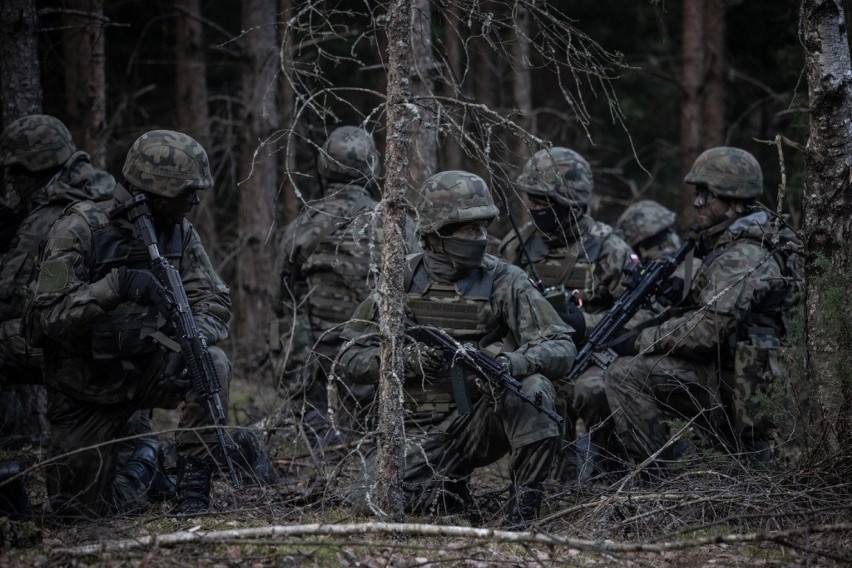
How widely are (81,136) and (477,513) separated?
757 cm

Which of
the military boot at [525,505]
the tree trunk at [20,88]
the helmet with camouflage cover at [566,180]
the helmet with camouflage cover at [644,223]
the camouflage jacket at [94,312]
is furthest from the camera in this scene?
the helmet with camouflage cover at [644,223]

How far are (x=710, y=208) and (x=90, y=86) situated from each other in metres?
6.39

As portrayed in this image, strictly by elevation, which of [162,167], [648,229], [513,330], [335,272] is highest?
[162,167]

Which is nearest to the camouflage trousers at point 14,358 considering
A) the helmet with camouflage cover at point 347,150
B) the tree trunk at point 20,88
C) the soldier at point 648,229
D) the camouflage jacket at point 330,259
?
the tree trunk at point 20,88

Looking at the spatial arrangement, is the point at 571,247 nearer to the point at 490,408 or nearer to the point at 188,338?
the point at 490,408

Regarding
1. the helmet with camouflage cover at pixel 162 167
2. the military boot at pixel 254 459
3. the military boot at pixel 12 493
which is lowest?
the military boot at pixel 254 459

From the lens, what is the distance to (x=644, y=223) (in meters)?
9.38

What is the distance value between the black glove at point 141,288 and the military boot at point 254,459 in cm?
142

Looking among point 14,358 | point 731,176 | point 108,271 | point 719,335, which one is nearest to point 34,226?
point 14,358

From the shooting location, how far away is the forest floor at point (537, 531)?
441cm

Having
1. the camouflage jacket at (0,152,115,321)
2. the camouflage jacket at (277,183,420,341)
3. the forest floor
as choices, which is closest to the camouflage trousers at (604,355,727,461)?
the forest floor

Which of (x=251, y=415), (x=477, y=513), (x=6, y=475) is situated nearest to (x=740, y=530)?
(x=477, y=513)

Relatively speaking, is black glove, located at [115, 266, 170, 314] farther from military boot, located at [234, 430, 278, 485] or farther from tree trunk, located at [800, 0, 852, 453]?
tree trunk, located at [800, 0, 852, 453]

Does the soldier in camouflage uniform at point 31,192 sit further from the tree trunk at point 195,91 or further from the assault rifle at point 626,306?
the tree trunk at point 195,91
